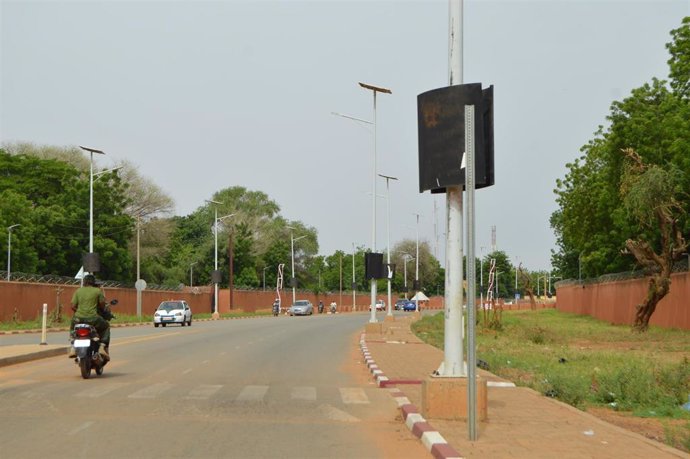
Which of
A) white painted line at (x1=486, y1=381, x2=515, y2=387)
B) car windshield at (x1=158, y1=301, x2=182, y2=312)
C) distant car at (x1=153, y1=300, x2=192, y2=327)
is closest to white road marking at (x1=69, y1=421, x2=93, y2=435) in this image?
white painted line at (x1=486, y1=381, x2=515, y2=387)

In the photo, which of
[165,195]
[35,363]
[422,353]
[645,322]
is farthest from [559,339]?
[165,195]

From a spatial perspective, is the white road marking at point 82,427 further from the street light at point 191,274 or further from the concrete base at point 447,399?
the street light at point 191,274

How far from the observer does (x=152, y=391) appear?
14547 millimetres

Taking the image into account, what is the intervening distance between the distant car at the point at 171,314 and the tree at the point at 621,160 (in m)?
25.3

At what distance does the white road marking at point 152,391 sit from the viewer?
1387 centimetres

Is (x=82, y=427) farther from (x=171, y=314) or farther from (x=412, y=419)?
(x=171, y=314)

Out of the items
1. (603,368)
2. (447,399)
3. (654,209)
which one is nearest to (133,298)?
(654,209)

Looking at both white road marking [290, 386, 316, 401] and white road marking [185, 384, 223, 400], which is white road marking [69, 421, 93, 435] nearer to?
white road marking [185, 384, 223, 400]

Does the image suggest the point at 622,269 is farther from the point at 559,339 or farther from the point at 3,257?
the point at 3,257

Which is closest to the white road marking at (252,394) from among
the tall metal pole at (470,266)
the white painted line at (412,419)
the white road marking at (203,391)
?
the white road marking at (203,391)

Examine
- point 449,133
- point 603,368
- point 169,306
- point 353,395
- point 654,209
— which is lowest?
point 603,368

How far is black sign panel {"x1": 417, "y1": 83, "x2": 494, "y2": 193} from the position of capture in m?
10.3

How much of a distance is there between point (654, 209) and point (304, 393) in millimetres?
25810

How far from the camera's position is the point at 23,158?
73.9m
